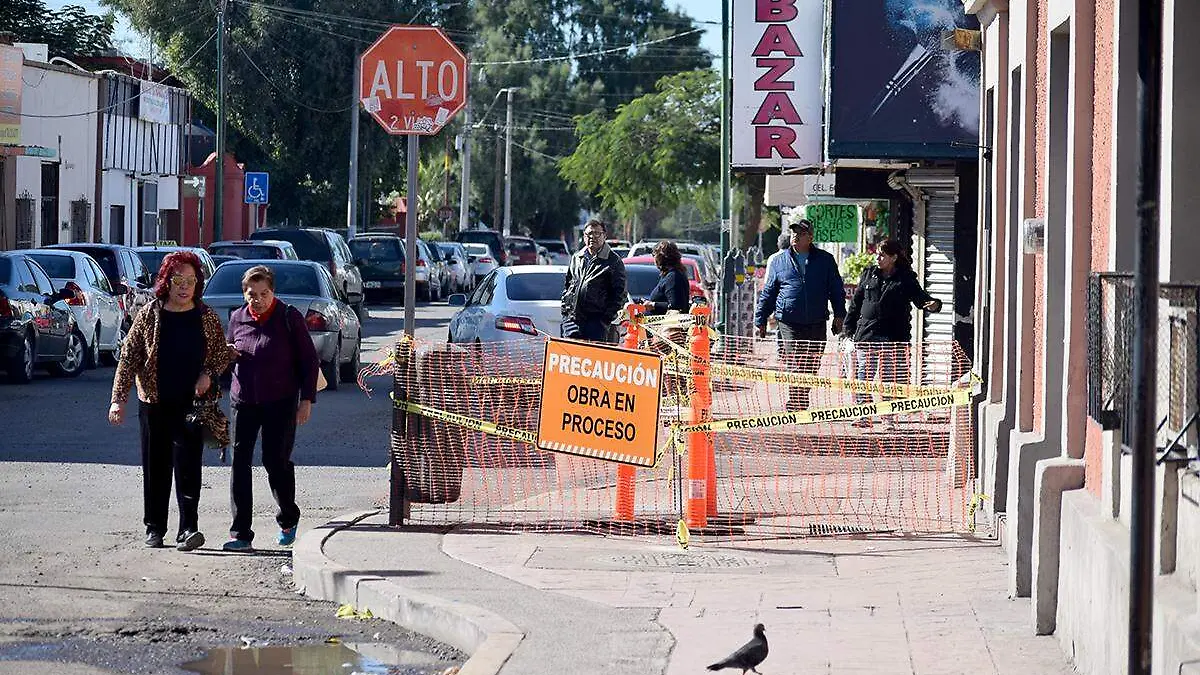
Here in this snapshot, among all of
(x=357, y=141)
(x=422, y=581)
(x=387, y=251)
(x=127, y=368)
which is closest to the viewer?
(x=422, y=581)

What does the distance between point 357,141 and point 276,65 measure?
404 centimetres

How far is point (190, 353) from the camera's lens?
10625 millimetres

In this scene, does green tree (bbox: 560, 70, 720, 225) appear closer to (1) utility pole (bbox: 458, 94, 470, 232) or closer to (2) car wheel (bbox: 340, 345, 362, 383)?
(2) car wheel (bbox: 340, 345, 362, 383)

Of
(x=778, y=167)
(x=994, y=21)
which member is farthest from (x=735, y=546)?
(x=778, y=167)

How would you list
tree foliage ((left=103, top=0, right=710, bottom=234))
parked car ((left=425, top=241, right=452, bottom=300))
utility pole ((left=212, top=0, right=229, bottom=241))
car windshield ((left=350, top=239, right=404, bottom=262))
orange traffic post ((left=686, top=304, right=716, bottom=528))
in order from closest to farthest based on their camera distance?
orange traffic post ((left=686, top=304, right=716, bottom=528)) < utility pole ((left=212, top=0, right=229, bottom=241)) < car windshield ((left=350, top=239, right=404, bottom=262)) < parked car ((left=425, top=241, right=452, bottom=300)) < tree foliage ((left=103, top=0, right=710, bottom=234))

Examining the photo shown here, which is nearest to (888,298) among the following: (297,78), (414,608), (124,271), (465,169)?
(414,608)

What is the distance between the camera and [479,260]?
59.3 metres

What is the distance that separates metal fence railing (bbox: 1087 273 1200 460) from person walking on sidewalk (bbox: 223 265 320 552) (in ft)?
16.5

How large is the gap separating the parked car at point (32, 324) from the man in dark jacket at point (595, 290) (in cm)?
799

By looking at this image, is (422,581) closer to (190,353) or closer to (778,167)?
(190,353)

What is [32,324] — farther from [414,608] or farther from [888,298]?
[414,608]

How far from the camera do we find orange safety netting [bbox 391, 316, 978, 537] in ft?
36.6

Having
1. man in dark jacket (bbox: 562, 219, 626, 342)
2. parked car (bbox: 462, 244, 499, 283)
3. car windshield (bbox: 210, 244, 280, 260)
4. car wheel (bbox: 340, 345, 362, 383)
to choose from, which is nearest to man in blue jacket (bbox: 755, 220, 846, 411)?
man in dark jacket (bbox: 562, 219, 626, 342)

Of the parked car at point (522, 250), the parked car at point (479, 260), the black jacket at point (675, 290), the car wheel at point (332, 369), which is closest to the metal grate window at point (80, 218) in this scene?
the parked car at point (479, 260)
